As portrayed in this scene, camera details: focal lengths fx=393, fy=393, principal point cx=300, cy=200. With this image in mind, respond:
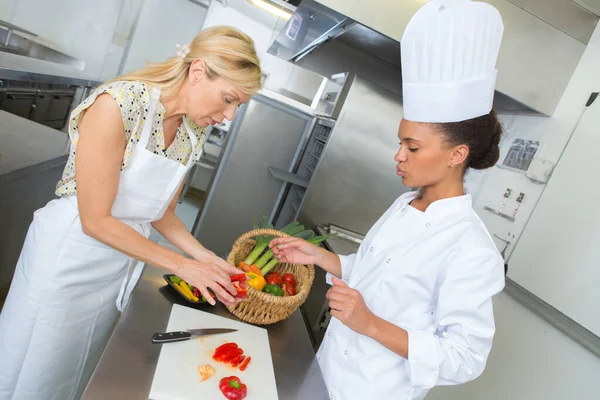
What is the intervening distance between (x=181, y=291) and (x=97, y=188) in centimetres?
39

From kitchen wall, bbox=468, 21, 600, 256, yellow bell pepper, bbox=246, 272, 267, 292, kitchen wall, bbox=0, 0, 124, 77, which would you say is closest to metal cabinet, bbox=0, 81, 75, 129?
kitchen wall, bbox=0, 0, 124, 77

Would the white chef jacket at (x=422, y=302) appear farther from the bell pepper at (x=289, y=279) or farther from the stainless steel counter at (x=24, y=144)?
the stainless steel counter at (x=24, y=144)

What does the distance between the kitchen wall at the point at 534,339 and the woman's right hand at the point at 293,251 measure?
3.39 feet

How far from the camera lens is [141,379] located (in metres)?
0.81

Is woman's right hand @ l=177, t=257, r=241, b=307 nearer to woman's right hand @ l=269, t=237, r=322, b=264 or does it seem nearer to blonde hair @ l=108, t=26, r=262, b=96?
woman's right hand @ l=269, t=237, r=322, b=264

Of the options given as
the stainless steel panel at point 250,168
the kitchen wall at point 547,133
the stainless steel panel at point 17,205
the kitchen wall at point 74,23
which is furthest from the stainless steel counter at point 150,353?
the kitchen wall at point 74,23

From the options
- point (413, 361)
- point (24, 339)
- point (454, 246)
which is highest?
point (454, 246)

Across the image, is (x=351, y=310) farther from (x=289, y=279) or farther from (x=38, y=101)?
(x=38, y=101)

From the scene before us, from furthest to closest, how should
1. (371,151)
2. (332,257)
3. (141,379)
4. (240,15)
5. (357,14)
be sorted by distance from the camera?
1. (240,15)
2. (371,151)
3. (357,14)
4. (332,257)
5. (141,379)

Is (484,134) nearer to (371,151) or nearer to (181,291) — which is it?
(181,291)

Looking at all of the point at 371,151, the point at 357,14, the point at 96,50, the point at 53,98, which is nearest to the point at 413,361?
the point at 357,14

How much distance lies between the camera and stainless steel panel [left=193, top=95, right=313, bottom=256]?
3082 mm

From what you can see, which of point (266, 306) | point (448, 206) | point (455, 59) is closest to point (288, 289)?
point (266, 306)

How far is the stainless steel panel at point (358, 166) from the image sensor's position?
2.65 m
